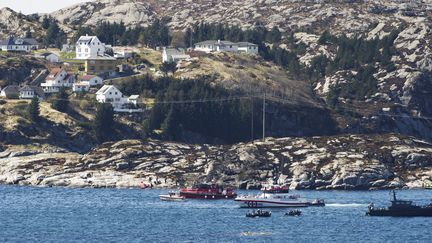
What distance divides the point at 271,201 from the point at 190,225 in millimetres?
32063

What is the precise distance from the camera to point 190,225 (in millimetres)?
169000

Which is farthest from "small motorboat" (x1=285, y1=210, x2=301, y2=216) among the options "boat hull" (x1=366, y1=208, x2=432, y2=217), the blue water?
"boat hull" (x1=366, y1=208, x2=432, y2=217)

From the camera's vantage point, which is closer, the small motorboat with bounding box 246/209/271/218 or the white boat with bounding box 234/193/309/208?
the small motorboat with bounding box 246/209/271/218

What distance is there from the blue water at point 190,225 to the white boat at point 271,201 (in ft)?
7.85

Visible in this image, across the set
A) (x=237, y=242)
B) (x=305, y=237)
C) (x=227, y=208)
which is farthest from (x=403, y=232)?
(x=227, y=208)

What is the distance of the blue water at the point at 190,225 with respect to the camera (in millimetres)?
154375

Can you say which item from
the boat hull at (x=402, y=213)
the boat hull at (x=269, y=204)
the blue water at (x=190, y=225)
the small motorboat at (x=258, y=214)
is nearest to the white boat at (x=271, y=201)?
the boat hull at (x=269, y=204)

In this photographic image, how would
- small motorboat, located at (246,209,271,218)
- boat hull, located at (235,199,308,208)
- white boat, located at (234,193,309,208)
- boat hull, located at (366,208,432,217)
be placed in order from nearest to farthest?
1. small motorboat, located at (246,209,271,218)
2. boat hull, located at (366,208,432,217)
3. boat hull, located at (235,199,308,208)
4. white boat, located at (234,193,309,208)

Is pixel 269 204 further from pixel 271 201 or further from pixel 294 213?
pixel 294 213

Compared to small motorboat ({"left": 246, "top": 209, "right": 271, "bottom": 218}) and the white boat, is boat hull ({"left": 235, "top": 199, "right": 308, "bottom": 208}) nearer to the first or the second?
the white boat

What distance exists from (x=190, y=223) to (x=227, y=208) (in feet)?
85.3

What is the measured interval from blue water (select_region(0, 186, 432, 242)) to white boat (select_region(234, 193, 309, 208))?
2.39 m

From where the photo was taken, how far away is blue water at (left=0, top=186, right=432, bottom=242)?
506 ft

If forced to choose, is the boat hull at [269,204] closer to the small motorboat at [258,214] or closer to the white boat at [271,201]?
the white boat at [271,201]
